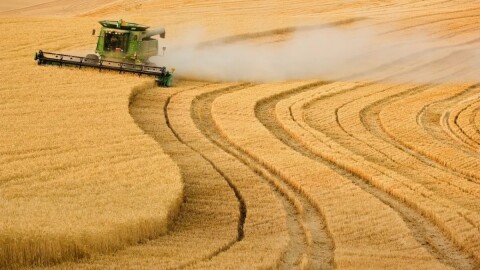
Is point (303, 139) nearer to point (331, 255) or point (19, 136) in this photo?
point (19, 136)

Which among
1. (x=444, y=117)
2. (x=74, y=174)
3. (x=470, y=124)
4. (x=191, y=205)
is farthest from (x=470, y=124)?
(x=74, y=174)

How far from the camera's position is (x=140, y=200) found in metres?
15.4

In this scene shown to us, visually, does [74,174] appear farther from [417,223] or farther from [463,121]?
[463,121]

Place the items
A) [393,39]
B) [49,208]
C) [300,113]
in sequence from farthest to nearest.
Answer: [393,39], [300,113], [49,208]

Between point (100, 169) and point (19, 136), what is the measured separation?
3582 millimetres

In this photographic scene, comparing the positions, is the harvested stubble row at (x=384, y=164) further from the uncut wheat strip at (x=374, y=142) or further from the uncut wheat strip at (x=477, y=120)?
the uncut wheat strip at (x=477, y=120)

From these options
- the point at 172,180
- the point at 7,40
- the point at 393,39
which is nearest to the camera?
the point at 172,180

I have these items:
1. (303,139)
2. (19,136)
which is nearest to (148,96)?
(303,139)

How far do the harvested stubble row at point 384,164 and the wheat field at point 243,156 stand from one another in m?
0.07

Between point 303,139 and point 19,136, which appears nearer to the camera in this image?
point 19,136

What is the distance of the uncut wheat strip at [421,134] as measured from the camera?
857 inches

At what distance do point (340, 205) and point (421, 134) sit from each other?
877 cm

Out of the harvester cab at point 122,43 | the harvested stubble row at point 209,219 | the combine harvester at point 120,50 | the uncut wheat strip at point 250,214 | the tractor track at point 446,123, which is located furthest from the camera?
the harvester cab at point 122,43

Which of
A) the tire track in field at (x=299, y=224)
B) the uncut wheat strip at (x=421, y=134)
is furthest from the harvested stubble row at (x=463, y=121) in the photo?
the tire track in field at (x=299, y=224)
